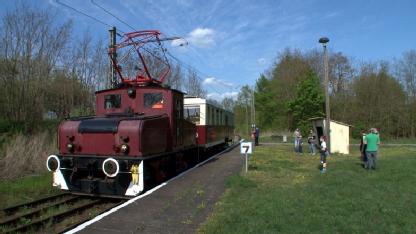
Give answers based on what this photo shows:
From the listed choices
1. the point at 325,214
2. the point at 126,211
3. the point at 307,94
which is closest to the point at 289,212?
the point at 325,214

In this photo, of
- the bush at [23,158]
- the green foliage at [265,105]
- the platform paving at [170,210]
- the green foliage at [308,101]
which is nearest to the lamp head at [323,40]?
the platform paving at [170,210]

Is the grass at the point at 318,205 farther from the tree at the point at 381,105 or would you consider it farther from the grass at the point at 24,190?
the tree at the point at 381,105

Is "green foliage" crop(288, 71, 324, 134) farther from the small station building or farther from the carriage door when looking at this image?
the carriage door

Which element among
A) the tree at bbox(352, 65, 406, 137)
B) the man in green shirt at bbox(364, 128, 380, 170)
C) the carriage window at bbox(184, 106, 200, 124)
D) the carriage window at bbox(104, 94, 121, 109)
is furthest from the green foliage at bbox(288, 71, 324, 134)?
the carriage window at bbox(104, 94, 121, 109)

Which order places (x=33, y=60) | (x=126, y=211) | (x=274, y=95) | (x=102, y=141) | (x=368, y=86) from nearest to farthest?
(x=126, y=211) < (x=102, y=141) < (x=33, y=60) < (x=368, y=86) < (x=274, y=95)

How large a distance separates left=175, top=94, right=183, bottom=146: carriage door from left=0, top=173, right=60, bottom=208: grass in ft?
13.1

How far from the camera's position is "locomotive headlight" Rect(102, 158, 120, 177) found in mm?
9322

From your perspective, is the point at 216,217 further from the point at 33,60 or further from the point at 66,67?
the point at 66,67

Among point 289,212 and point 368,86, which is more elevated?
point 368,86

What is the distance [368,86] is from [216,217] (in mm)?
41786

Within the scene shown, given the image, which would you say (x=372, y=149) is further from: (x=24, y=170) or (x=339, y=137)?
(x=24, y=170)

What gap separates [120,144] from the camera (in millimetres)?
9883

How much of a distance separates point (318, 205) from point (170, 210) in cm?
308

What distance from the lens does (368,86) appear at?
44.8 meters
